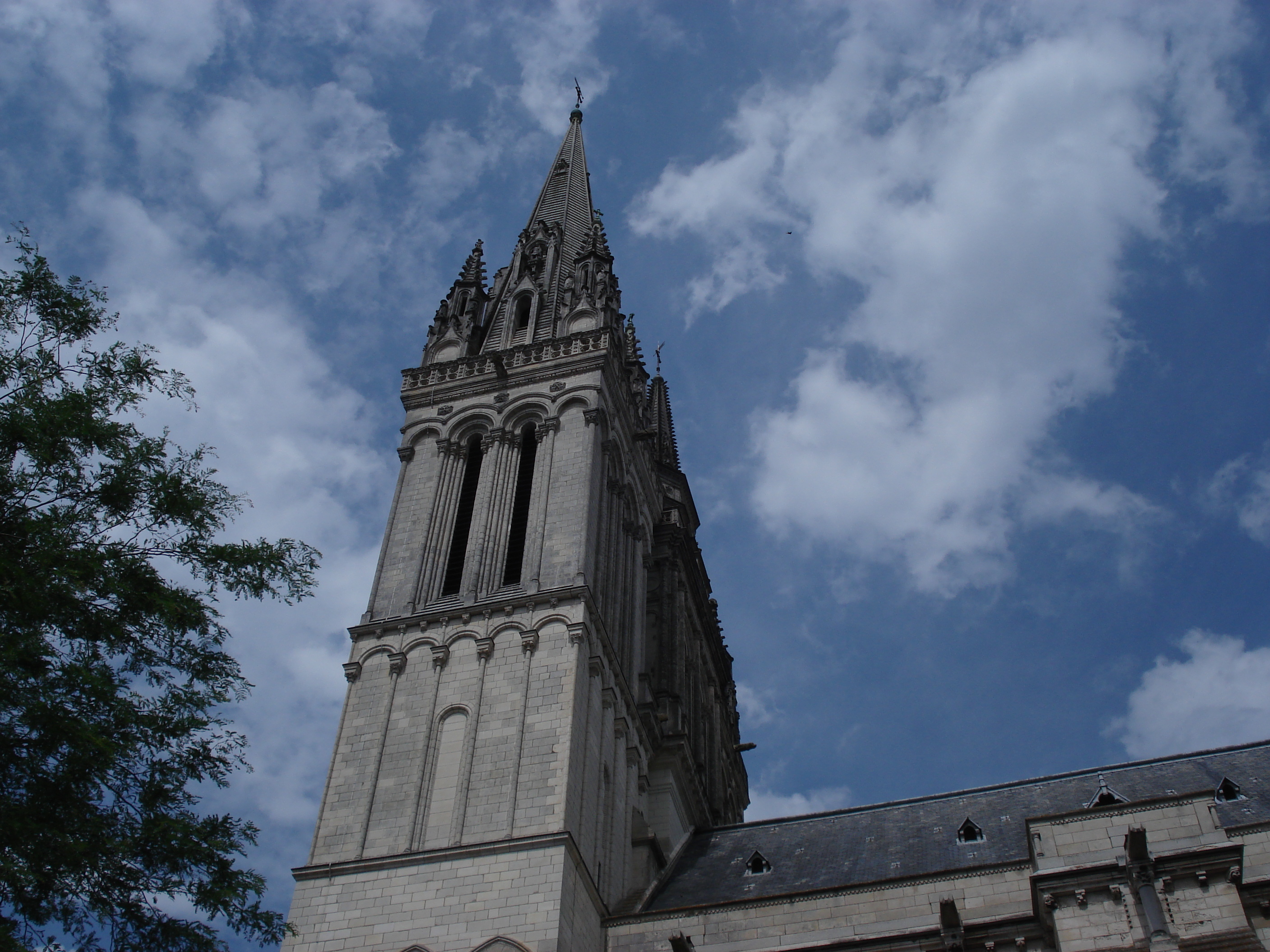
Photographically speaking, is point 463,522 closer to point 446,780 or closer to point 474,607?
point 474,607

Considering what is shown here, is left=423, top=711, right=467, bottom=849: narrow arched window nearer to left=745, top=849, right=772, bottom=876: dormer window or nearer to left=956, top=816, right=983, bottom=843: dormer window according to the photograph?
left=745, top=849, right=772, bottom=876: dormer window

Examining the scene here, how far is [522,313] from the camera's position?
1668 inches

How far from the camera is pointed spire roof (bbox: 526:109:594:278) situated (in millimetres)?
47719

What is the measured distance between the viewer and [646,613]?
41812mm

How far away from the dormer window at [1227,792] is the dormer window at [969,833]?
17.6 ft

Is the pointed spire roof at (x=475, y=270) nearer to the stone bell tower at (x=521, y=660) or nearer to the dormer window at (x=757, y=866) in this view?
the stone bell tower at (x=521, y=660)

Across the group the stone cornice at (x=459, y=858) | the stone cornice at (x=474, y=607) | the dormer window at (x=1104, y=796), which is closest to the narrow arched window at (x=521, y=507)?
the stone cornice at (x=474, y=607)

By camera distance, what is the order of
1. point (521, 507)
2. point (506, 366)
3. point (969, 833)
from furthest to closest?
point (506, 366)
point (521, 507)
point (969, 833)

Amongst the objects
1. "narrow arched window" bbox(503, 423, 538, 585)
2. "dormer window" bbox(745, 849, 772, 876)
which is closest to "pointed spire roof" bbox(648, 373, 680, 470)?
"narrow arched window" bbox(503, 423, 538, 585)

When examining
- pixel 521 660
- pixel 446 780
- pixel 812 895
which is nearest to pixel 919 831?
pixel 812 895

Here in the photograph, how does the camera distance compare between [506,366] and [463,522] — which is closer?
[463,522]

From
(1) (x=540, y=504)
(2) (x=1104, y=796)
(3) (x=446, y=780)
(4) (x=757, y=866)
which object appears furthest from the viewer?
(1) (x=540, y=504)

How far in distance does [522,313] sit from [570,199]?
33.4 ft

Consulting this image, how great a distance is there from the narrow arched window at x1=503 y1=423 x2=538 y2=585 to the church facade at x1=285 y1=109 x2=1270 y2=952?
0.10 meters
